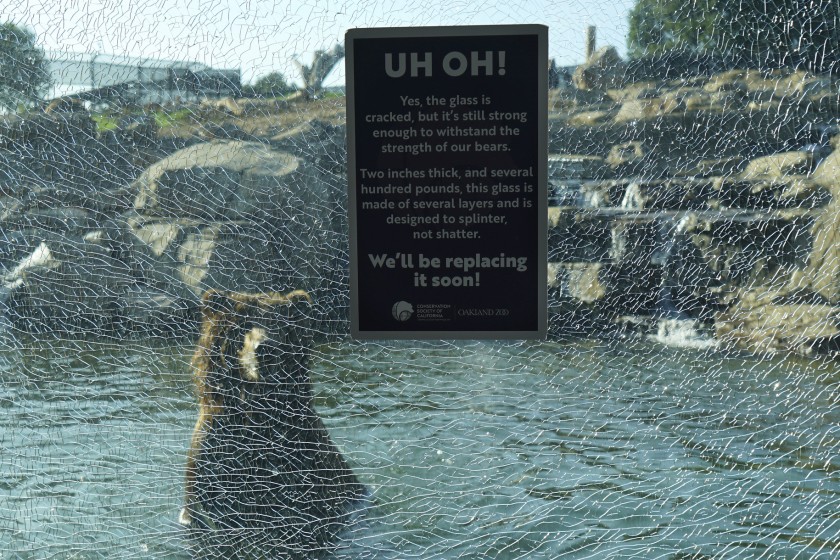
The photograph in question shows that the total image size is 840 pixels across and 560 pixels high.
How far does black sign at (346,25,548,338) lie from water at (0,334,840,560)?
0.35 ft

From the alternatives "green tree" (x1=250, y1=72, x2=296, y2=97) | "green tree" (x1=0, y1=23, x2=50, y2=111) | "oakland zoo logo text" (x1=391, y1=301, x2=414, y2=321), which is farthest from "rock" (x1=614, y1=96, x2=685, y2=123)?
"green tree" (x1=0, y1=23, x2=50, y2=111)

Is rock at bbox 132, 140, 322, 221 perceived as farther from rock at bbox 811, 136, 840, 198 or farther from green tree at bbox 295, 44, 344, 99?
rock at bbox 811, 136, 840, 198

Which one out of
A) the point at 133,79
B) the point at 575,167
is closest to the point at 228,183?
the point at 133,79

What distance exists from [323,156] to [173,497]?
71 centimetres

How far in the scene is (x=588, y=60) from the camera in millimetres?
1633

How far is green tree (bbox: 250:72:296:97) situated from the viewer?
1665 millimetres

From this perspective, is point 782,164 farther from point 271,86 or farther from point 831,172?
point 271,86

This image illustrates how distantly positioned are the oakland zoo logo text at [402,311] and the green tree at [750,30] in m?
0.62

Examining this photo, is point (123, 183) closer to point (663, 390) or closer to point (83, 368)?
point (83, 368)

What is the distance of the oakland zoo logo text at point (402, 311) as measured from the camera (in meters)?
1.62

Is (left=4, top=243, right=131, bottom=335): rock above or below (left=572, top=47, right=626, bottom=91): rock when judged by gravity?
below

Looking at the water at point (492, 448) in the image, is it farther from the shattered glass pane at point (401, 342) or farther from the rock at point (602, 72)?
the rock at point (602, 72)

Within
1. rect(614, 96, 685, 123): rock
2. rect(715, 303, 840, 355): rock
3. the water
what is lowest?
the water

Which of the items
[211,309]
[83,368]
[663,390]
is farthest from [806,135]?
[83,368]
